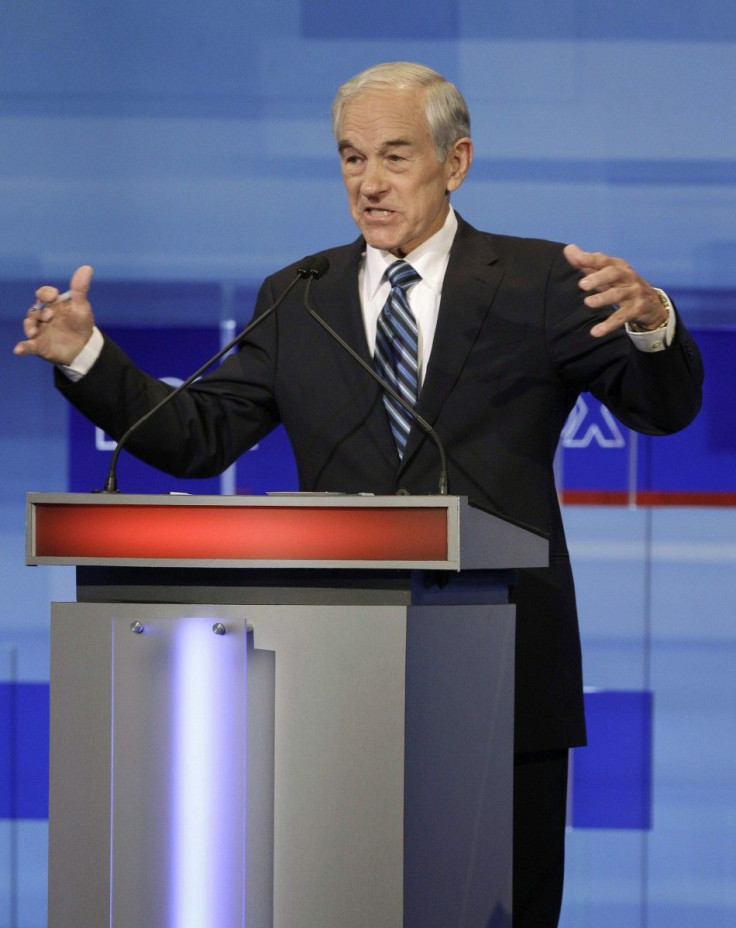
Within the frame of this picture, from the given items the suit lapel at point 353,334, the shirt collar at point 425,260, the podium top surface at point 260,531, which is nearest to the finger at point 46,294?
the podium top surface at point 260,531

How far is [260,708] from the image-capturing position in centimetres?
136

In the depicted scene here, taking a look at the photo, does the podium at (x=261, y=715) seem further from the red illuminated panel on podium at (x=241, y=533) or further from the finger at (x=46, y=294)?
the finger at (x=46, y=294)

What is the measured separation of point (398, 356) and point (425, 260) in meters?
0.19

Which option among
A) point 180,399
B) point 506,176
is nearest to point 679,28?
point 506,176

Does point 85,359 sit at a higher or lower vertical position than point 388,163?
lower

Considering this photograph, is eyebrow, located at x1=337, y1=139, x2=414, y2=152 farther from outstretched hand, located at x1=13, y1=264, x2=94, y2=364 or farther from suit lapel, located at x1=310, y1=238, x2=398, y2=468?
outstretched hand, located at x1=13, y1=264, x2=94, y2=364

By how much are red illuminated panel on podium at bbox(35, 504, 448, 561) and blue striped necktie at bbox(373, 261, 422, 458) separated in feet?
1.70

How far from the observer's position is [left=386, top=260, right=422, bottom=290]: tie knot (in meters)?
2.01

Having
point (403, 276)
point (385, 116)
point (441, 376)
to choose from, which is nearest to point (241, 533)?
point (441, 376)

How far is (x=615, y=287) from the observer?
1601 mm

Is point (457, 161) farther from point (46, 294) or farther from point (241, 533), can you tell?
point (241, 533)

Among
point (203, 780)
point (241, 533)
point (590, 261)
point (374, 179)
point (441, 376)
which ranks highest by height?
point (374, 179)

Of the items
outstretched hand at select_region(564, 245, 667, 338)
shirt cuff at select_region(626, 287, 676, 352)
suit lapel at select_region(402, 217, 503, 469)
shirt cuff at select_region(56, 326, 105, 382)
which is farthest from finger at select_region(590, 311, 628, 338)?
shirt cuff at select_region(56, 326, 105, 382)

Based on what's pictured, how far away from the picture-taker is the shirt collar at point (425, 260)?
2.03 meters
